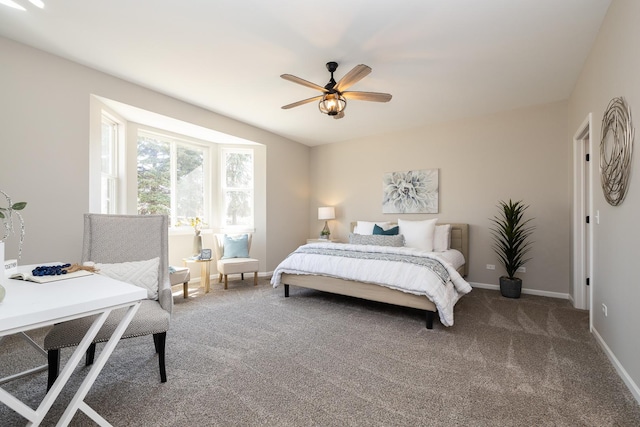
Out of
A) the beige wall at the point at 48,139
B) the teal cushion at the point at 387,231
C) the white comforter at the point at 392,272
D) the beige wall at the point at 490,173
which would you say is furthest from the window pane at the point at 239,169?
the teal cushion at the point at 387,231

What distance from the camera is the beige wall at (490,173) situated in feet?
13.1

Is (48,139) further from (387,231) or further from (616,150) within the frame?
(616,150)

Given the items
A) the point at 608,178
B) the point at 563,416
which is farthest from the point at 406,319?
the point at 608,178

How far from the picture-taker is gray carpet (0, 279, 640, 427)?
63.3 inches

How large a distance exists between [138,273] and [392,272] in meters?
2.29

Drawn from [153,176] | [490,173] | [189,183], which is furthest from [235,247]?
[490,173]

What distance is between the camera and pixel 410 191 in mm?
5109

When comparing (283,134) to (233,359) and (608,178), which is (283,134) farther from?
(608,178)

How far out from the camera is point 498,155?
440cm

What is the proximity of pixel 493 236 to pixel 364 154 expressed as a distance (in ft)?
8.60

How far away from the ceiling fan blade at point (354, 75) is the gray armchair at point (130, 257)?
2.00 m

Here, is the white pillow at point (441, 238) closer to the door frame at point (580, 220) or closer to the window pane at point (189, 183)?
the door frame at point (580, 220)

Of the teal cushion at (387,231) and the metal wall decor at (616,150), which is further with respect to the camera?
the teal cushion at (387,231)

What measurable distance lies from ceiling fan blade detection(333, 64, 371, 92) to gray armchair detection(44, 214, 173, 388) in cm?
200
